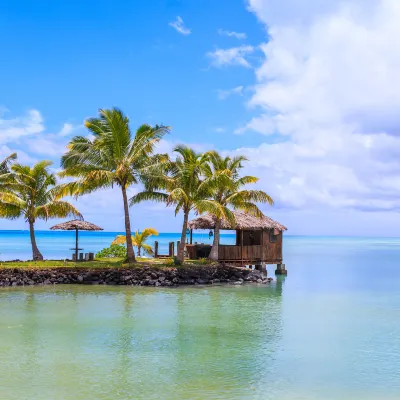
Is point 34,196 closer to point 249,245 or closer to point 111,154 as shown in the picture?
point 111,154

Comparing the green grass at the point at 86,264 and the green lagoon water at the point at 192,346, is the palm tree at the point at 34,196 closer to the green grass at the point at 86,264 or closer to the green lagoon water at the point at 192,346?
the green grass at the point at 86,264

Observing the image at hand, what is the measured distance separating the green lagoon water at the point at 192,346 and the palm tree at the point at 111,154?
534cm

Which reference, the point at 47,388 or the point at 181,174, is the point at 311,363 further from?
the point at 181,174

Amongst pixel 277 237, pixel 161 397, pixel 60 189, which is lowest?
pixel 161 397

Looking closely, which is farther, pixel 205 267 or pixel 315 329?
pixel 205 267

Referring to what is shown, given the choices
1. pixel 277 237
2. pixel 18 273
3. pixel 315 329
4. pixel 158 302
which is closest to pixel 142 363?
pixel 315 329

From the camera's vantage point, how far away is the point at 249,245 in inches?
1245

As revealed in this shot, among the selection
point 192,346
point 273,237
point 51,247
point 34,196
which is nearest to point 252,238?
point 273,237

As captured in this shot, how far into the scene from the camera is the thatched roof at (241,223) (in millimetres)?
28766

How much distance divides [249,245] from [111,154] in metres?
10.6

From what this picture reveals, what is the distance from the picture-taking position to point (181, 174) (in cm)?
2597

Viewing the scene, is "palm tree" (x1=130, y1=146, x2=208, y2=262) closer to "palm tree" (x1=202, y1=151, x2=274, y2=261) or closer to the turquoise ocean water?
"palm tree" (x1=202, y1=151, x2=274, y2=261)

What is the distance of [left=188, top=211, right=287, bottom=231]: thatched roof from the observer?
94.4ft

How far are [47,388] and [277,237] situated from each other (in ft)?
74.9
